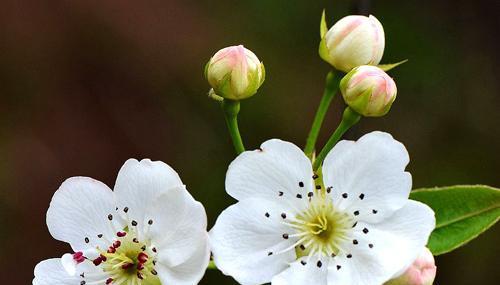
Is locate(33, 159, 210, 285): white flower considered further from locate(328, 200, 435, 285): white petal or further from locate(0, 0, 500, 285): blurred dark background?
locate(0, 0, 500, 285): blurred dark background

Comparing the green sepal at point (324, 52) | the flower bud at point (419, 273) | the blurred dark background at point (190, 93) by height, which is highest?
the green sepal at point (324, 52)

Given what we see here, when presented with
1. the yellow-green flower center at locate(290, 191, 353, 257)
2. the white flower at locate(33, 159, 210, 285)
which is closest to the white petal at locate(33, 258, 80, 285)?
the white flower at locate(33, 159, 210, 285)

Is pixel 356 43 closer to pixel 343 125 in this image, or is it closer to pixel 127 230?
pixel 343 125

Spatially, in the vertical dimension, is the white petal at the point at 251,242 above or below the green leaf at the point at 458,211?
above

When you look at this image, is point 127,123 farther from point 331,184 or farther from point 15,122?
point 331,184

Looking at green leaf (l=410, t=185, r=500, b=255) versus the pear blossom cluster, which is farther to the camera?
green leaf (l=410, t=185, r=500, b=255)

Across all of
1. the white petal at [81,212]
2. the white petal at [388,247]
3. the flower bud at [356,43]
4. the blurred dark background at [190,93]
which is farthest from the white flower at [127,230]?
the blurred dark background at [190,93]

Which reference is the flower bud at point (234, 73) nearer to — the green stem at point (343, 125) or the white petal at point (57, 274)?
the green stem at point (343, 125)
